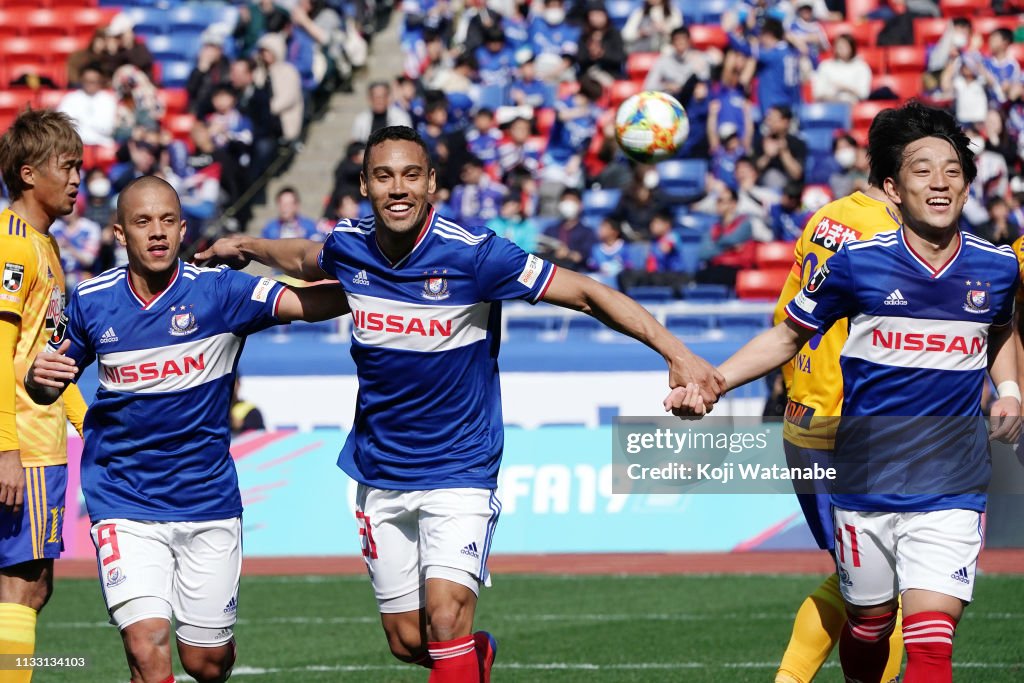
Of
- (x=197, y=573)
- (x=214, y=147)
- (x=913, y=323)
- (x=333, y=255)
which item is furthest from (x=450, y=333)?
(x=214, y=147)

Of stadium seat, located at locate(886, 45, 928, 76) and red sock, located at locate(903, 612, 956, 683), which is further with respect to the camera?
stadium seat, located at locate(886, 45, 928, 76)

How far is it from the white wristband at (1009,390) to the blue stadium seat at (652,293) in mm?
9517

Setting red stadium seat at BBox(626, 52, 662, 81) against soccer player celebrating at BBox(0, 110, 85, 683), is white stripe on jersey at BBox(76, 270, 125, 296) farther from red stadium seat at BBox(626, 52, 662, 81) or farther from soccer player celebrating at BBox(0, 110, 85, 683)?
red stadium seat at BBox(626, 52, 662, 81)

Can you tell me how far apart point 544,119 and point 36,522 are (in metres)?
13.7

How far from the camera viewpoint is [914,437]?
5.80 m

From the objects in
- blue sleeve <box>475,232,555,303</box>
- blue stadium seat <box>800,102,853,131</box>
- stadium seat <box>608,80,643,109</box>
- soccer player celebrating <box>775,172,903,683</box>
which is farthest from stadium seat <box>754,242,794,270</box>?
blue sleeve <box>475,232,555,303</box>

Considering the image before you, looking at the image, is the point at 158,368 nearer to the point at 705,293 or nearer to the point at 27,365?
the point at 27,365

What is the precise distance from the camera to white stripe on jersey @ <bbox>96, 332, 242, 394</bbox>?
→ 607 centimetres

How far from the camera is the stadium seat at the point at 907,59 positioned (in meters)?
19.5

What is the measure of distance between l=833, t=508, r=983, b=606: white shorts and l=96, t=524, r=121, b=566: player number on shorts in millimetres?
2836

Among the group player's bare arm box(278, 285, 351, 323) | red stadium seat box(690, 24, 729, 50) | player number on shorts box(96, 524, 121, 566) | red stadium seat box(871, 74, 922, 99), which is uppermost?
red stadium seat box(690, 24, 729, 50)

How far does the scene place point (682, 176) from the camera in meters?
17.9

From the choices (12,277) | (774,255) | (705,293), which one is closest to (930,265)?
(12,277)

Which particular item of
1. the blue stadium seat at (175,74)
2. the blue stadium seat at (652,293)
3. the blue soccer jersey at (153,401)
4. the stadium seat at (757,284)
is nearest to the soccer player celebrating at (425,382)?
the blue soccer jersey at (153,401)
